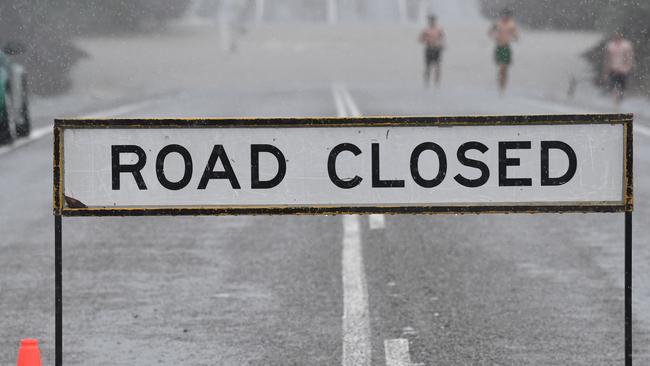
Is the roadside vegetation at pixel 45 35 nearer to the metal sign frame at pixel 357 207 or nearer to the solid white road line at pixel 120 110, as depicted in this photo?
the solid white road line at pixel 120 110

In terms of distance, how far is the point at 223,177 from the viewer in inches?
243

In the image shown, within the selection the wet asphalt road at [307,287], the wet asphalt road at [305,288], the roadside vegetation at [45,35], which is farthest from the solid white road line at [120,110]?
the wet asphalt road at [305,288]

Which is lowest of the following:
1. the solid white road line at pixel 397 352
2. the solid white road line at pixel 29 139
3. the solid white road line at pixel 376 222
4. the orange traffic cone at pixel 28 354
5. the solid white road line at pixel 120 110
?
the solid white road line at pixel 397 352

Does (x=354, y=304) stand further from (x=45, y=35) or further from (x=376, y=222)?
(x=45, y=35)

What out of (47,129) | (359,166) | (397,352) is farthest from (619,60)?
(359,166)

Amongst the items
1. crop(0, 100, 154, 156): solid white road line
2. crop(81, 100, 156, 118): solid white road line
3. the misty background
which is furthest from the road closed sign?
the misty background

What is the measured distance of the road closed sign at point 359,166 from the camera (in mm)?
6137

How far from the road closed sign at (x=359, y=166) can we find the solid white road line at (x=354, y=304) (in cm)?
125

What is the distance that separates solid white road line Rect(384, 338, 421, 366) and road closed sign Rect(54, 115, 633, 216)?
119 cm

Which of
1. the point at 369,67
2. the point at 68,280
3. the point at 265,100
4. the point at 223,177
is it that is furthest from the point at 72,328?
the point at 369,67

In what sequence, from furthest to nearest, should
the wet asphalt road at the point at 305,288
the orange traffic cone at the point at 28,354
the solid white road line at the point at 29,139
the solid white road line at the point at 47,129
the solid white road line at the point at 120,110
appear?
the solid white road line at the point at 120,110, the solid white road line at the point at 47,129, the solid white road line at the point at 29,139, the wet asphalt road at the point at 305,288, the orange traffic cone at the point at 28,354

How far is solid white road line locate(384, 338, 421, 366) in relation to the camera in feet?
23.3

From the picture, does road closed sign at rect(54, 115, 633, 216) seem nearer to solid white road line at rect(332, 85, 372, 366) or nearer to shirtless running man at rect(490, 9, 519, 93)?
solid white road line at rect(332, 85, 372, 366)

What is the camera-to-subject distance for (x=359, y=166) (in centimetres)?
617
